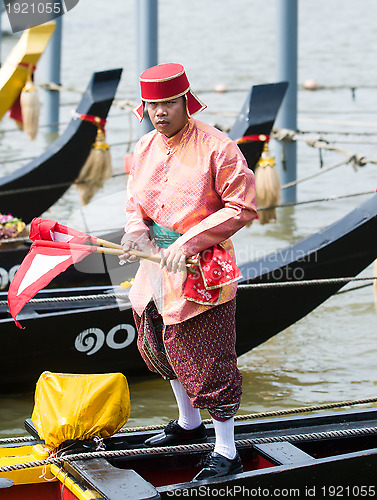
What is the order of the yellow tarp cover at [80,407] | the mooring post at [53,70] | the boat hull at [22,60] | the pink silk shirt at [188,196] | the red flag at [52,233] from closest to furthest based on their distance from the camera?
the pink silk shirt at [188,196]
the red flag at [52,233]
the yellow tarp cover at [80,407]
the boat hull at [22,60]
the mooring post at [53,70]

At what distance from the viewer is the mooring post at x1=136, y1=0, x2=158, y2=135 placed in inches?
269

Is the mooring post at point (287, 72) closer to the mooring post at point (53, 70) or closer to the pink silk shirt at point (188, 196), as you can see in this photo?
the mooring post at point (53, 70)

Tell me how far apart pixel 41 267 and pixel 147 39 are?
4557 mm

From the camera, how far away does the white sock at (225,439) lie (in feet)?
8.78

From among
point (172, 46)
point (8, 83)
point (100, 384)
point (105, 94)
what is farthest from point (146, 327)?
point (172, 46)

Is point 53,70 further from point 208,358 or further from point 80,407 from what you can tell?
point 208,358

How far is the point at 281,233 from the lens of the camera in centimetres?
788

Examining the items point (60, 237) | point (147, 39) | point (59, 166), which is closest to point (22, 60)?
point (147, 39)

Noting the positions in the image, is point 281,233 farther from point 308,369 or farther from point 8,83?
point 308,369

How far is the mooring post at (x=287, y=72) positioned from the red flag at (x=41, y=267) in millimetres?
5159

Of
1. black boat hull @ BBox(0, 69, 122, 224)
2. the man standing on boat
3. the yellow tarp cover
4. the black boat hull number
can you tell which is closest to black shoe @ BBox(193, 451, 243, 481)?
the man standing on boat

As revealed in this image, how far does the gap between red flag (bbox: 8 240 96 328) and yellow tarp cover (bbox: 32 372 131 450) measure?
0.35 meters

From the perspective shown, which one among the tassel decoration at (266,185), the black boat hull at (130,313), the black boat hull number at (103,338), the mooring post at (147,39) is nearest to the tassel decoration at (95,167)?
the mooring post at (147,39)

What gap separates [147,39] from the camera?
22.5ft
